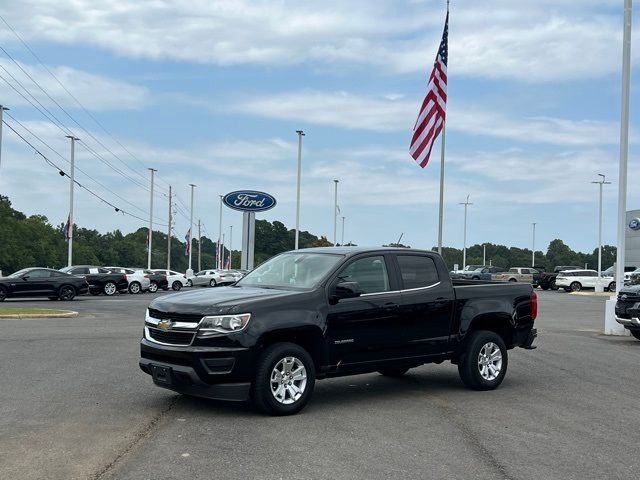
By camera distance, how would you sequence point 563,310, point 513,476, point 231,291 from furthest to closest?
1. point 563,310
2. point 231,291
3. point 513,476

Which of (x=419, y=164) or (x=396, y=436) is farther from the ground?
(x=419, y=164)

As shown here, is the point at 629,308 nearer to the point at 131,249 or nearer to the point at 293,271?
the point at 293,271

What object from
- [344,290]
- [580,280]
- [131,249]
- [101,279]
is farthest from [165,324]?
[131,249]

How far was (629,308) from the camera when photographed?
16.0 metres

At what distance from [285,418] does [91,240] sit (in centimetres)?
14417

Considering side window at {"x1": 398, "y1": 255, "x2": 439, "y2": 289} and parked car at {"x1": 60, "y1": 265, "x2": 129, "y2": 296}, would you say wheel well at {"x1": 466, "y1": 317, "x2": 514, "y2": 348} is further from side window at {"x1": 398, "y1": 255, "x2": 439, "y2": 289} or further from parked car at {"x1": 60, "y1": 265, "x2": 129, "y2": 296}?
parked car at {"x1": 60, "y1": 265, "x2": 129, "y2": 296}

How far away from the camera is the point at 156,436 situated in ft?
22.3

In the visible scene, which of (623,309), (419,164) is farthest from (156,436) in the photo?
(419,164)

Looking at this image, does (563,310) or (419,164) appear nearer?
(419,164)

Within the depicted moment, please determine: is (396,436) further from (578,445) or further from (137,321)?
(137,321)

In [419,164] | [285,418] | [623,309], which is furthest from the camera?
[419,164]

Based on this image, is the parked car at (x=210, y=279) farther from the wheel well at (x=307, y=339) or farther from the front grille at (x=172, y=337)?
the wheel well at (x=307, y=339)

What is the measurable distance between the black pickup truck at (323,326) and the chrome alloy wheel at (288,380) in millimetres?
11

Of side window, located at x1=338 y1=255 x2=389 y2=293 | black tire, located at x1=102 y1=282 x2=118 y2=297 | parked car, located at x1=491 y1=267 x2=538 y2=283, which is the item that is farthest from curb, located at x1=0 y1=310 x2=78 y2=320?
parked car, located at x1=491 y1=267 x2=538 y2=283
